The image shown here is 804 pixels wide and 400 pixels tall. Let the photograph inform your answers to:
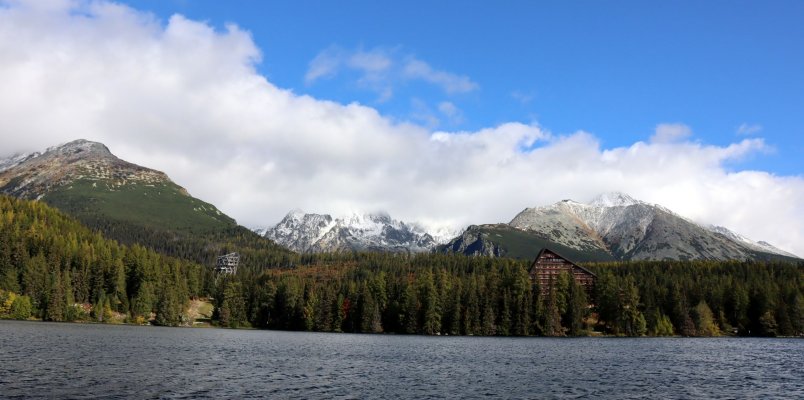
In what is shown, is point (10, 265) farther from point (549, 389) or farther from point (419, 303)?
point (549, 389)

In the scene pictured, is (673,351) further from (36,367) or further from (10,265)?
(10,265)

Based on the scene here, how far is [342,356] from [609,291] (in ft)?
403

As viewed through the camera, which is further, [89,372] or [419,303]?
[419,303]

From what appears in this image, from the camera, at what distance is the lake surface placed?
5759 centimetres

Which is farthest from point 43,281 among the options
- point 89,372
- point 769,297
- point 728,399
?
point 769,297

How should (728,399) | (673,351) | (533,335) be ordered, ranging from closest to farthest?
(728,399)
(673,351)
(533,335)

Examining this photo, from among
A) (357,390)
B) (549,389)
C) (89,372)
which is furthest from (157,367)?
(549,389)

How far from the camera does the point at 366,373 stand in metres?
75.8

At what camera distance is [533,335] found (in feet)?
609

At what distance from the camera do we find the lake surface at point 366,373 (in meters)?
57.6

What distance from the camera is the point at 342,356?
100 meters

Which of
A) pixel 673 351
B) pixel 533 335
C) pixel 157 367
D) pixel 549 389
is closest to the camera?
pixel 549 389

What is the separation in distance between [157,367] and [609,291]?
156861 mm

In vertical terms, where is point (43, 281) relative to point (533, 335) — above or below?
above
